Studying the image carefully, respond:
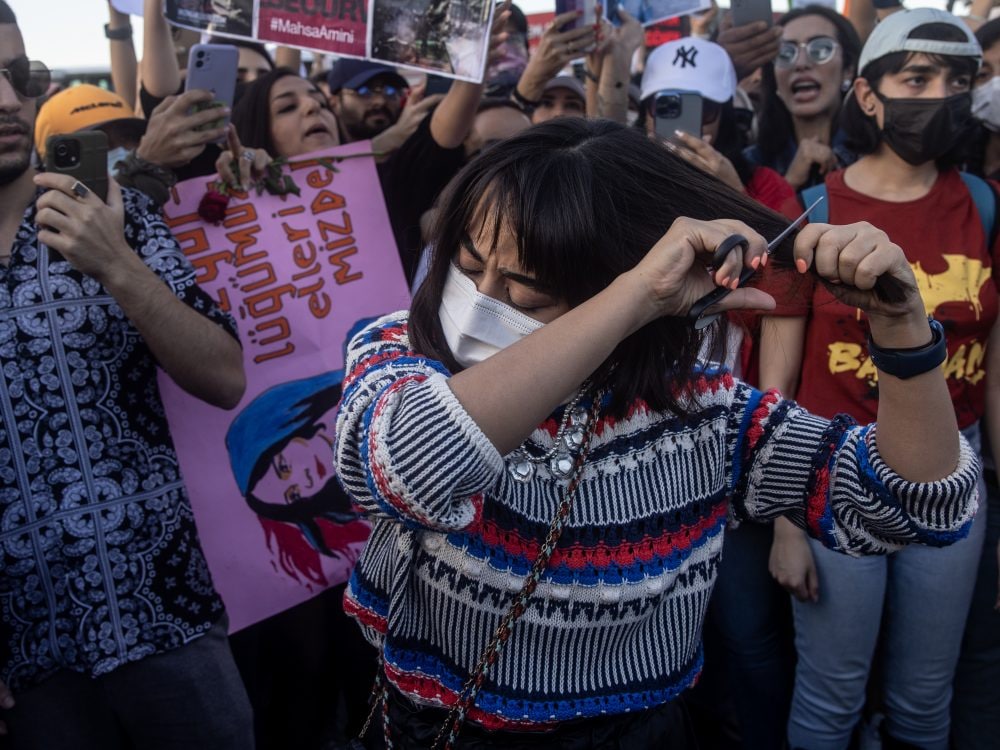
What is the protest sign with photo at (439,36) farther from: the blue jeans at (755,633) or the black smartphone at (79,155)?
the blue jeans at (755,633)

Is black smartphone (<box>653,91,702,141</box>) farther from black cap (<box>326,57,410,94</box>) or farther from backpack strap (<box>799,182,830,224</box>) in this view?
black cap (<box>326,57,410,94</box>)

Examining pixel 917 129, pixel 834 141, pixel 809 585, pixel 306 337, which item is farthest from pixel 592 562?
pixel 834 141

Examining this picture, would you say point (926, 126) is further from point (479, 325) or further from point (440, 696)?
point (440, 696)

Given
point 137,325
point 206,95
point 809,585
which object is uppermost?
point 206,95

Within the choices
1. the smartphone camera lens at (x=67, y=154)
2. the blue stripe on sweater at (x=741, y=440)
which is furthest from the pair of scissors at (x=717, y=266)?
the smartphone camera lens at (x=67, y=154)

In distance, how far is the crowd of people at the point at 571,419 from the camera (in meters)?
1.45

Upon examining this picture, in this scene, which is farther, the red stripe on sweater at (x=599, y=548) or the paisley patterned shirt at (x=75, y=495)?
the paisley patterned shirt at (x=75, y=495)

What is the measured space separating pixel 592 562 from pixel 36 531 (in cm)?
126

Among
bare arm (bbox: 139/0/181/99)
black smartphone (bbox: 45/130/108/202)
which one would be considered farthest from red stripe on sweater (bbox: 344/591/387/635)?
bare arm (bbox: 139/0/181/99)

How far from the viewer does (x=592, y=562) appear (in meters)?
1.53

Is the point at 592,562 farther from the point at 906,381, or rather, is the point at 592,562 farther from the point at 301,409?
the point at 301,409

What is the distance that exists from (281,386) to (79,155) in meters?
0.91

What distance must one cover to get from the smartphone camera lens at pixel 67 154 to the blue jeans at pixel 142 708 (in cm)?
109

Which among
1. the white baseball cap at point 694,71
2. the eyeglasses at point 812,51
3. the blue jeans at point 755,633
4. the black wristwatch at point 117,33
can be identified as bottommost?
the blue jeans at point 755,633
